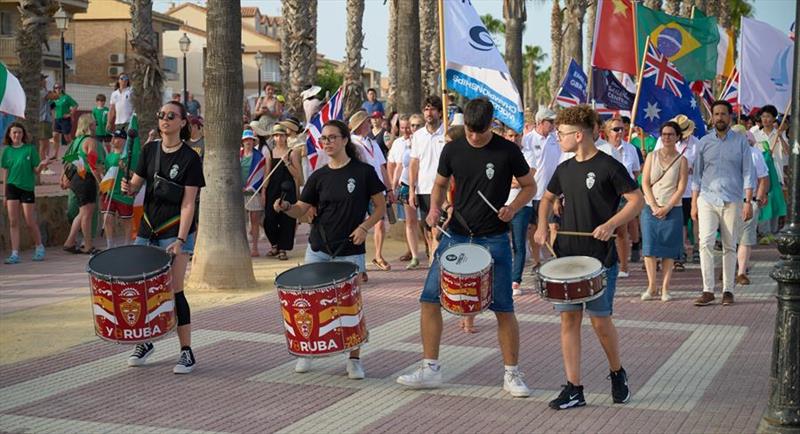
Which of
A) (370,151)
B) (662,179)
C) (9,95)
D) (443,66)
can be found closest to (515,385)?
(443,66)

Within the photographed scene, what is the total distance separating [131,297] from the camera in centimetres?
802

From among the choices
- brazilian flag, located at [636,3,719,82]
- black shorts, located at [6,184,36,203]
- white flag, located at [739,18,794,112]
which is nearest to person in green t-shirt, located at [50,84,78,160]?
black shorts, located at [6,184,36,203]

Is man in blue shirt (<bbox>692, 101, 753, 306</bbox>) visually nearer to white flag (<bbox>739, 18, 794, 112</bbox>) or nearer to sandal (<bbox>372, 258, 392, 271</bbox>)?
sandal (<bbox>372, 258, 392, 271</bbox>)

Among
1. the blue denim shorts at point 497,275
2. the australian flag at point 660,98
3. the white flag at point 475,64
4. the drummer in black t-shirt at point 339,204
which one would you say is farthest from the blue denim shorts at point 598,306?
the australian flag at point 660,98

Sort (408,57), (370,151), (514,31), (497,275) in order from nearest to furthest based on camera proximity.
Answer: (497,275)
(370,151)
(408,57)
(514,31)

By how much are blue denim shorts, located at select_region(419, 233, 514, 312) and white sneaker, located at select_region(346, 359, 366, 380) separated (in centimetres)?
81

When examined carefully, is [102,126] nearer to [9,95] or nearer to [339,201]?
[9,95]

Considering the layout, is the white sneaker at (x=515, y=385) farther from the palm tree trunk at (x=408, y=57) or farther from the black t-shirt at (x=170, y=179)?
the palm tree trunk at (x=408, y=57)

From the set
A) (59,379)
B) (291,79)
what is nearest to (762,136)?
(291,79)

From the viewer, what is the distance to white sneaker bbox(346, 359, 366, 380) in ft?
27.9

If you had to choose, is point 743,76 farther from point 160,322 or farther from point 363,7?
point 363,7

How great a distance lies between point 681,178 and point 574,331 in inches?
222

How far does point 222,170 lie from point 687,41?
9105 mm

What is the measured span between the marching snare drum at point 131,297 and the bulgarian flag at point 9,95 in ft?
10.9
